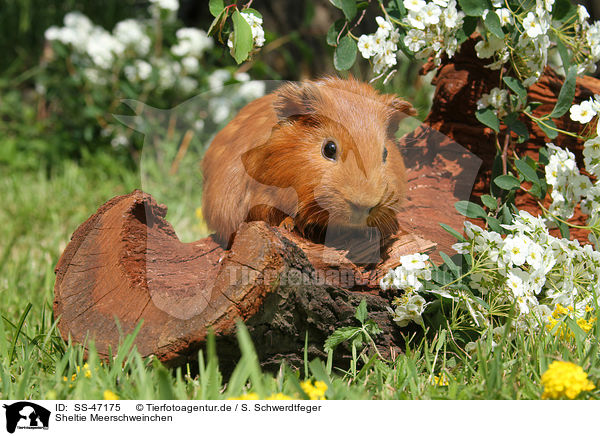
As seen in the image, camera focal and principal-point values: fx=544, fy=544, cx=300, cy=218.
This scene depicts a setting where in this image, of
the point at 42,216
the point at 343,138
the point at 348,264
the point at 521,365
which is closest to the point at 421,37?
the point at 343,138

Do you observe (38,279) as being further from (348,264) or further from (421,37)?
(421,37)

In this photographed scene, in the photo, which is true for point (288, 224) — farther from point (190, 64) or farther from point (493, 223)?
point (190, 64)

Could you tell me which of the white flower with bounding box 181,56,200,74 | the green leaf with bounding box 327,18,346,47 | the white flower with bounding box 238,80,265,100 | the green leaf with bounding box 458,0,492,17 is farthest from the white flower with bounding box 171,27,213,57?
the green leaf with bounding box 458,0,492,17

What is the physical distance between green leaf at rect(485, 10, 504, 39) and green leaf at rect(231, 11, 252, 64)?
0.92 m

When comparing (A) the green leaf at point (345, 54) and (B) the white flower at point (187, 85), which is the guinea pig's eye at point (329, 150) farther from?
(B) the white flower at point (187, 85)

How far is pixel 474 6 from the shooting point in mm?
2113

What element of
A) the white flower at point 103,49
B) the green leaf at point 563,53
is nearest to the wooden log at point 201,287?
the green leaf at point 563,53

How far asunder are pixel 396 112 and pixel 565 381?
1.15 meters

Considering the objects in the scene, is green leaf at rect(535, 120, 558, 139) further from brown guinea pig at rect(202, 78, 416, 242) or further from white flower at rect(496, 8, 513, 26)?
brown guinea pig at rect(202, 78, 416, 242)

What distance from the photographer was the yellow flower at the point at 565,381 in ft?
4.88

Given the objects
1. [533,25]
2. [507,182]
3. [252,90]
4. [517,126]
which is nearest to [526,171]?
[507,182]

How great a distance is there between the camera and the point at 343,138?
6.54 ft

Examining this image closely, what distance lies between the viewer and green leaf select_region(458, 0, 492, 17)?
2.10 m

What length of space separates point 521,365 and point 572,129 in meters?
1.33
